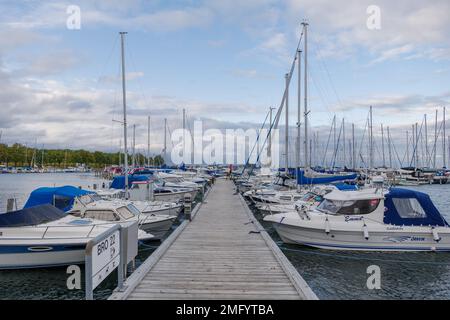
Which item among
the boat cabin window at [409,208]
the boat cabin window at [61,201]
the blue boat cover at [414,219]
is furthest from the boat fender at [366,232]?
the boat cabin window at [61,201]

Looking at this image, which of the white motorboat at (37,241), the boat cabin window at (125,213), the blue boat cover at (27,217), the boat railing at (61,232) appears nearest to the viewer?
the white motorboat at (37,241)

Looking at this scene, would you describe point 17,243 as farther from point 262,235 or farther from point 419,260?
point 419,260

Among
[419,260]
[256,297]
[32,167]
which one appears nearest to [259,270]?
[256,297]

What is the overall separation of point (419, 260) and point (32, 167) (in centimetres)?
16875

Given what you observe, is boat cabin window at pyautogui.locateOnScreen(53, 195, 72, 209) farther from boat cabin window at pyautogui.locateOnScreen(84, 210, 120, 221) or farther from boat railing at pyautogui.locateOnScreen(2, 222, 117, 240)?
boat railing at pyautogui.locateOnScreen(2, 222, 117, 240)

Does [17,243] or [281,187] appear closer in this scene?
[17,243]

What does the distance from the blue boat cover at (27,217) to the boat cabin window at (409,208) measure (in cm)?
1229

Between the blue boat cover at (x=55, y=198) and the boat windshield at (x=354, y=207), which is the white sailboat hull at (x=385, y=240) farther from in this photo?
the blue boat cover at (x=55, y=198)

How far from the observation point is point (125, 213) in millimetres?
15781

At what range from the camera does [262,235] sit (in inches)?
579

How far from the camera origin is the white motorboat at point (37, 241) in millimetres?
12148

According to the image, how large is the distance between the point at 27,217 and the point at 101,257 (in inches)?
308

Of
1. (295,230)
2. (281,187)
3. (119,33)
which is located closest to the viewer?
(295,230)
